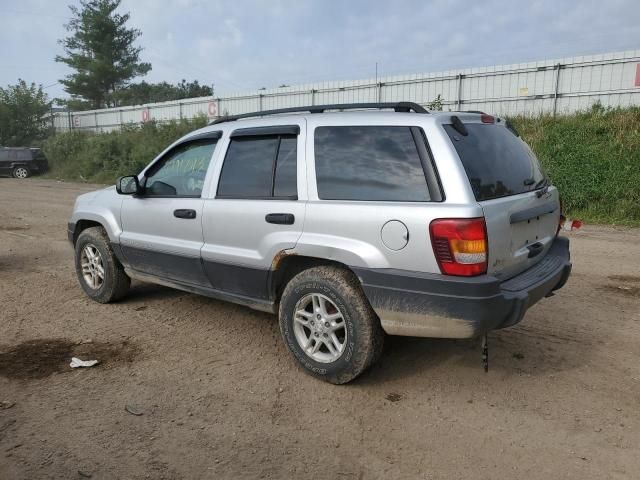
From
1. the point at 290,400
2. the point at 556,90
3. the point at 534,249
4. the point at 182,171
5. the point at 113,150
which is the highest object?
the point at 556,90

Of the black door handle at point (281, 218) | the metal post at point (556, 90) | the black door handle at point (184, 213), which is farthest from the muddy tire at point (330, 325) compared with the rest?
the metal post at point (556, 90)

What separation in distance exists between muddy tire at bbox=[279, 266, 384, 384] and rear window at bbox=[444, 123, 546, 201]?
1.01 m

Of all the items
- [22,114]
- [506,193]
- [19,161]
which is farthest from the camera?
[22,114]

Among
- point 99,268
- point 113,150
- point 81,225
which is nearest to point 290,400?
point 99,268

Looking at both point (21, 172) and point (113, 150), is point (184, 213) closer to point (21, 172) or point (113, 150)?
point (113, 150)

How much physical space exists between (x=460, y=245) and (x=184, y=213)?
2392 millimetres

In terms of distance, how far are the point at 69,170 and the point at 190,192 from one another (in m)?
23.9

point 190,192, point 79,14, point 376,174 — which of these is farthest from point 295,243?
point 79,14

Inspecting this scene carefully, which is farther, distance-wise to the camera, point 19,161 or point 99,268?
point 19,161

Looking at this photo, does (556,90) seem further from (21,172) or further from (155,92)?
(155,92)

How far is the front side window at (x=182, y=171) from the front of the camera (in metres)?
4.39

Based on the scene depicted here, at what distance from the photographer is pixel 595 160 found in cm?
1188

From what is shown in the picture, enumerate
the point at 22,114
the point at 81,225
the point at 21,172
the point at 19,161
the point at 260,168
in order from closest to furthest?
1. the point at 260,168
2. the point at 81,225
3. the point at 19,161
4. the point at 21,172
5. the point at 22,114

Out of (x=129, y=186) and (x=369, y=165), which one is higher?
(x=369, y=165)
